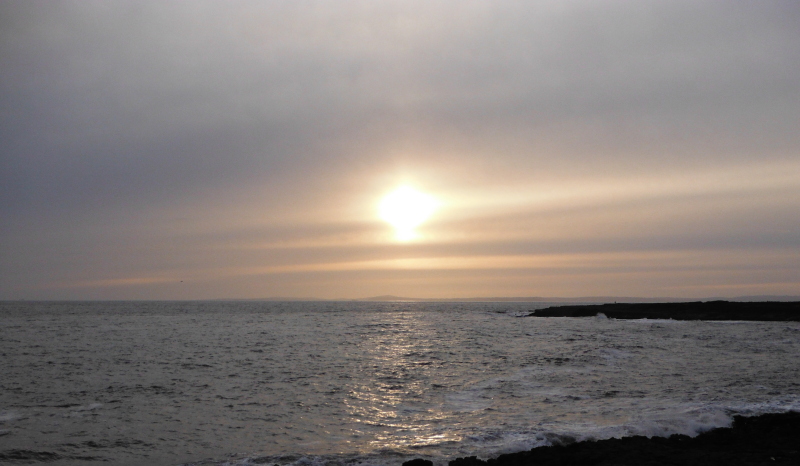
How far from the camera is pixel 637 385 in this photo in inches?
1077

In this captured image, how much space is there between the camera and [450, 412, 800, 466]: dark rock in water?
14031 millimetres

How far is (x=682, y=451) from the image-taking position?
49.7ft

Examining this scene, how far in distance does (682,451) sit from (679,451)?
8cm

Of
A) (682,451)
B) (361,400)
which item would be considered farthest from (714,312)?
(682,451)

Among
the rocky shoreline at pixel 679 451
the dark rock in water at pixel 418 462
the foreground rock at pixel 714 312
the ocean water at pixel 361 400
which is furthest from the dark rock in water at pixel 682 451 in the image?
the foreground rock at pixel 714 312

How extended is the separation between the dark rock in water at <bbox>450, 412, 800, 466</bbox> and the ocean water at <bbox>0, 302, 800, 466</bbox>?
46.0 inches

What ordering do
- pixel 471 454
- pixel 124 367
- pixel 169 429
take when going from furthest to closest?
pixel 124 367 → pixel 169 429 → pixel 471 454

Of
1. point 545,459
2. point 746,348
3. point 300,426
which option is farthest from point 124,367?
point 746,348

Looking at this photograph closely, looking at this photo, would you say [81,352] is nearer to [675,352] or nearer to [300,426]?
[300,426]

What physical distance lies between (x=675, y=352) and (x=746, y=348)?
6520mm

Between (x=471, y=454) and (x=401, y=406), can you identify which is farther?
(x=401, y=406)

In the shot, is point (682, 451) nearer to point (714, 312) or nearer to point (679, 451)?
point (679, 451)

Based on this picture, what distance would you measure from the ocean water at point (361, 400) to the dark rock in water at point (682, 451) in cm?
117

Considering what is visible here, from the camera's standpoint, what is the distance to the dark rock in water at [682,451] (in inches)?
552
